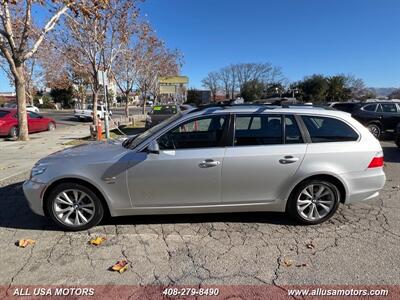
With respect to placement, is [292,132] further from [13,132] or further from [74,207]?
[13,132]

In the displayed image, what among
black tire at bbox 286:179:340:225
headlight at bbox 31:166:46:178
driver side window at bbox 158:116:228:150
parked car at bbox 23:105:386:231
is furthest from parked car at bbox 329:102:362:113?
→ headlight at bbox 31:166:46:178

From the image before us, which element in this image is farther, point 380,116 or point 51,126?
point 51,126

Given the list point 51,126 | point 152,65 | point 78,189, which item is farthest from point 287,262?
point 152,65

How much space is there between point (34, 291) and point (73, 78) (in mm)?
57636

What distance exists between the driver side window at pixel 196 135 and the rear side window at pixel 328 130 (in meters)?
1.16

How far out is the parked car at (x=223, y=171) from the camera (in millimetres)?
4164

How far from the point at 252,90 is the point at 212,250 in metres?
83.3

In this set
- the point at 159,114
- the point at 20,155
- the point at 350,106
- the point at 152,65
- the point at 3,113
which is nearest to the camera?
the point at 20,155

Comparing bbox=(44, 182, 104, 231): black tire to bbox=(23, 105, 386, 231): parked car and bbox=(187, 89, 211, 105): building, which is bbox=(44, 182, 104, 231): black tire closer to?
bbox=(23, 105, 386, 231): parked car

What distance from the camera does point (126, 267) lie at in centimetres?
347

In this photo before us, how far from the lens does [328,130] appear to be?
445cm

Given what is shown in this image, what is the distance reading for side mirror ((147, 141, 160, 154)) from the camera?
4.12 m

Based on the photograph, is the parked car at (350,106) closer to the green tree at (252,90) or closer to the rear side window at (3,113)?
the rear side window at (3,113)

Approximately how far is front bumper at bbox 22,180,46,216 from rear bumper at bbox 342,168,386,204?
3942mm
